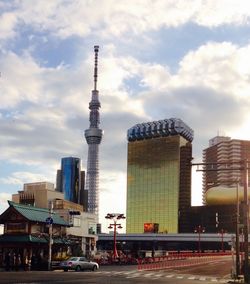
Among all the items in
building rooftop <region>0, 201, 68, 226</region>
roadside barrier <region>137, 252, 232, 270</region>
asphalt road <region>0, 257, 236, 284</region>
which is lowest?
roadside barrier <region>137, 252, 232, 270</region>

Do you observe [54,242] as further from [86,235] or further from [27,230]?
[86,235]

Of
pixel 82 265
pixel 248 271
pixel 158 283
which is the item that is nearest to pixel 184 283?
pixel 158 283

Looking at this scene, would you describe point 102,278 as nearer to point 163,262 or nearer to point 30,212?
point 30,212

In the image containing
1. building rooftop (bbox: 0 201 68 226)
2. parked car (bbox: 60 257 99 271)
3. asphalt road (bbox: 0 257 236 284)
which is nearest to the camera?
asphalt road (bbox: 0 257 236 284)

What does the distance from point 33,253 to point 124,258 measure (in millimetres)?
15032

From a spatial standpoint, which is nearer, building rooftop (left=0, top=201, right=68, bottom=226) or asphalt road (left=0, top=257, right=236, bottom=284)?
asphalt road (left=0, top=257, right=236, bottom=284)

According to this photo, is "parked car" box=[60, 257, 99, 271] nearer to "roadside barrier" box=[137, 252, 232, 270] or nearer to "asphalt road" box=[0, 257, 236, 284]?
"asphalt road" box=[0, 257, 236, 284]

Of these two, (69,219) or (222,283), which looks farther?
(69,219)

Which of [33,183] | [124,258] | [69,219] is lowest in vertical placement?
[124,258]

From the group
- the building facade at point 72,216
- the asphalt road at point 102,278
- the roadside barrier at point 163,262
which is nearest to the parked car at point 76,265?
the asphalt road at point 102,278

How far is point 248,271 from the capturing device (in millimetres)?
38781

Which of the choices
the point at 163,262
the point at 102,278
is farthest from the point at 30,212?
the point at 102,278

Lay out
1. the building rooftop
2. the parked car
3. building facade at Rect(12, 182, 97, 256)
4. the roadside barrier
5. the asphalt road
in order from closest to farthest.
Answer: the asphalt road, the parked car, the roadside barrier, the building rooftop, building facade at Rect(12, 182, 97, 256)

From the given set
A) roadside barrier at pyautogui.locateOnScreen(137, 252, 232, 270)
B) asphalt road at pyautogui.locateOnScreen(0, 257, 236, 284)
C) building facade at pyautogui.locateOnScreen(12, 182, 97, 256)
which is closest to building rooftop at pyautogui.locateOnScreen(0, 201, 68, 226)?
roadside barrier at pyautogui.locateOnScreen(137, 252, 232, 270)
